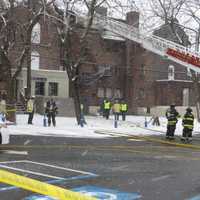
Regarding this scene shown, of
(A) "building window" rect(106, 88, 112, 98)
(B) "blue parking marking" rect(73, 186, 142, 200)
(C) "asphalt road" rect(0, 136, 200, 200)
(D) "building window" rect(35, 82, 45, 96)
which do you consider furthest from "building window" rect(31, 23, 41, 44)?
(B) "blue parking marking" rect(73, 186, 142, 200)

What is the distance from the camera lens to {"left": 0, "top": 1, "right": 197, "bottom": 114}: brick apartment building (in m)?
51.6

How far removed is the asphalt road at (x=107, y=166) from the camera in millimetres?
9844

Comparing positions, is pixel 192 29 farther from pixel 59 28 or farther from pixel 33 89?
pixel 33 89

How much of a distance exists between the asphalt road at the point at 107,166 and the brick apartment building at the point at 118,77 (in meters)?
31.7

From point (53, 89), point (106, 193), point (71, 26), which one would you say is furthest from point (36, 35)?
point (106, 193)

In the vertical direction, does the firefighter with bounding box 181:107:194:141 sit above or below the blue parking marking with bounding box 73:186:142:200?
above

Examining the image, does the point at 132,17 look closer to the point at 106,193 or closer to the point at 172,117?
the point at 172,117

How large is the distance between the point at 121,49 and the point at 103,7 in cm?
2996

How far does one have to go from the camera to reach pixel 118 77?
61.4 metres

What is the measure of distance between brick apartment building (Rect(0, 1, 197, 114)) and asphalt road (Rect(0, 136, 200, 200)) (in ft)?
104

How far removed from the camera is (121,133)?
25.7 m

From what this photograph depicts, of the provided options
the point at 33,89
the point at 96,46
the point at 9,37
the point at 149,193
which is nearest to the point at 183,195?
the point at 149,193

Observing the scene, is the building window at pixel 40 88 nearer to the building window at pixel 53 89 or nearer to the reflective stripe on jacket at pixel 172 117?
the building window at pixel 53 89

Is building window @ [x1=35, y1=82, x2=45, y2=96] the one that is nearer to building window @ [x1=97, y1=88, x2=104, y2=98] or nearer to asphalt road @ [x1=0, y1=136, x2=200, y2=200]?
building window @ [x1=97, y1=88, x2=104, y2=98]
